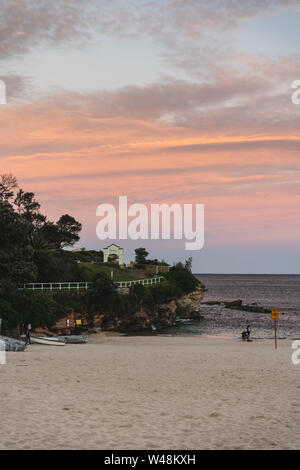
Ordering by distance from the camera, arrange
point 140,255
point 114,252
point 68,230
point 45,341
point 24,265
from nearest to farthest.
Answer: point 45,341
point 24,265
point 68,230
point 114,252
point 140,255

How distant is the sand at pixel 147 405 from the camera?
11461 mm

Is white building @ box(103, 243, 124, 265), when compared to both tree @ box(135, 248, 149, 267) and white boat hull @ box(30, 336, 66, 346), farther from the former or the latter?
white boat hull @ box(30, 336, 66, 346)

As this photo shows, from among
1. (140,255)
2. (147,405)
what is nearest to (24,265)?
(147,405)

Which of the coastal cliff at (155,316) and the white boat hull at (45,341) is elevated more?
the white boat hull at (45,341)

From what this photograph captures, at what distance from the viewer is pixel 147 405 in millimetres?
15031

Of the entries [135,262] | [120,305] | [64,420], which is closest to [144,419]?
[64,420]

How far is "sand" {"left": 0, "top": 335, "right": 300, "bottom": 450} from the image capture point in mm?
11461

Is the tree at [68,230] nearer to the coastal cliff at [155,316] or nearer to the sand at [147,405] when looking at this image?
the coastal cliff at [155,316]

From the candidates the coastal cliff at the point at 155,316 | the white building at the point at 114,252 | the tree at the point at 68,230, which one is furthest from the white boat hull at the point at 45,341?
the white building at the point at 114,252

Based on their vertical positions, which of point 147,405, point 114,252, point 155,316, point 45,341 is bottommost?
point 155,316

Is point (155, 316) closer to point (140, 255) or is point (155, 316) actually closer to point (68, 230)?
point (68, 230)

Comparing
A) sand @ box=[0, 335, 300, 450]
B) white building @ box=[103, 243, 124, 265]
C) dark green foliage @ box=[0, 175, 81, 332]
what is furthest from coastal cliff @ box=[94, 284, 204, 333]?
sand @ box=[0, 335, 300, 450]
